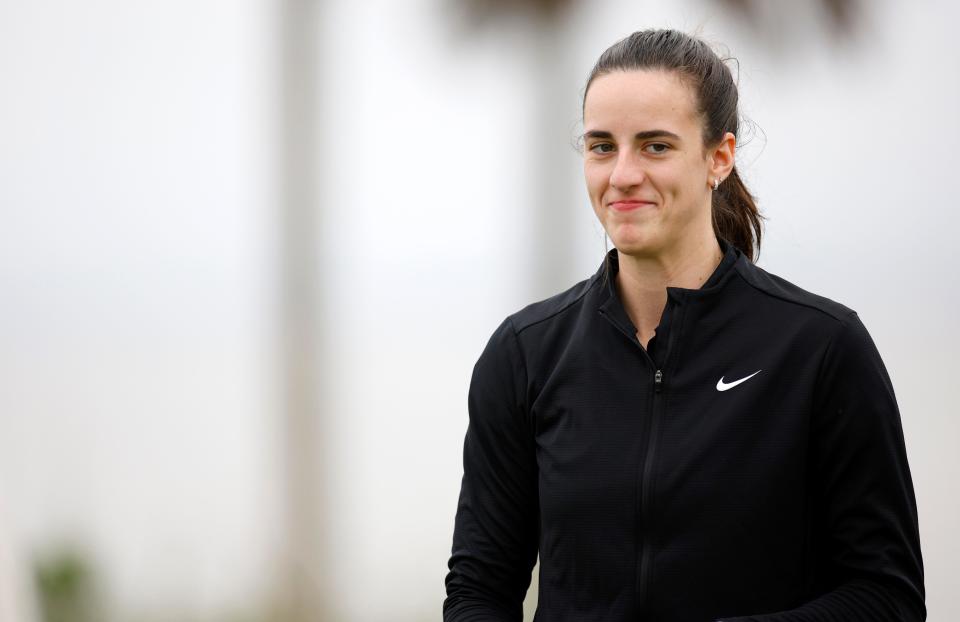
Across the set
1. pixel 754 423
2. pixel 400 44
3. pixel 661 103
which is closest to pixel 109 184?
pixel 400 44

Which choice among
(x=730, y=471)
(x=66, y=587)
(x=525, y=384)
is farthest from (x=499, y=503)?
(x=66, y=587)

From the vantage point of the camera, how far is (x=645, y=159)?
3.61ft

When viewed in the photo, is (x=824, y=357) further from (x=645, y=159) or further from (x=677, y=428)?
(x=645, y=159)

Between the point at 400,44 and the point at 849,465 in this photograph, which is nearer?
the point at 849,465

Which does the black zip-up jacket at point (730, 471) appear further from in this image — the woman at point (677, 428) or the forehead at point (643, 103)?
the forehead at point (643, 103)

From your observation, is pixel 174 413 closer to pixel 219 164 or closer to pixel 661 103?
pixel 219 164

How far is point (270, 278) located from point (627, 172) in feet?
3.88

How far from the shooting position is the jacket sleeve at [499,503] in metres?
1.18

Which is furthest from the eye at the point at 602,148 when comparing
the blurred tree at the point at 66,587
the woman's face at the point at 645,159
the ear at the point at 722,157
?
the blurred tree at the point at 66,587

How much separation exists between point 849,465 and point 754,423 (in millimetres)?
96

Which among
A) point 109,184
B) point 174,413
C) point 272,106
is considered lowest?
point 174,413

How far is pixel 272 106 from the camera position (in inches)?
85.0

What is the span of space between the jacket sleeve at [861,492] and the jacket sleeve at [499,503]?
0.29m

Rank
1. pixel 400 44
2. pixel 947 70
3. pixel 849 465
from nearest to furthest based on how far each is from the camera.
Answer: pixel 849 465 < pixel 947 70 < pixel 400 44
